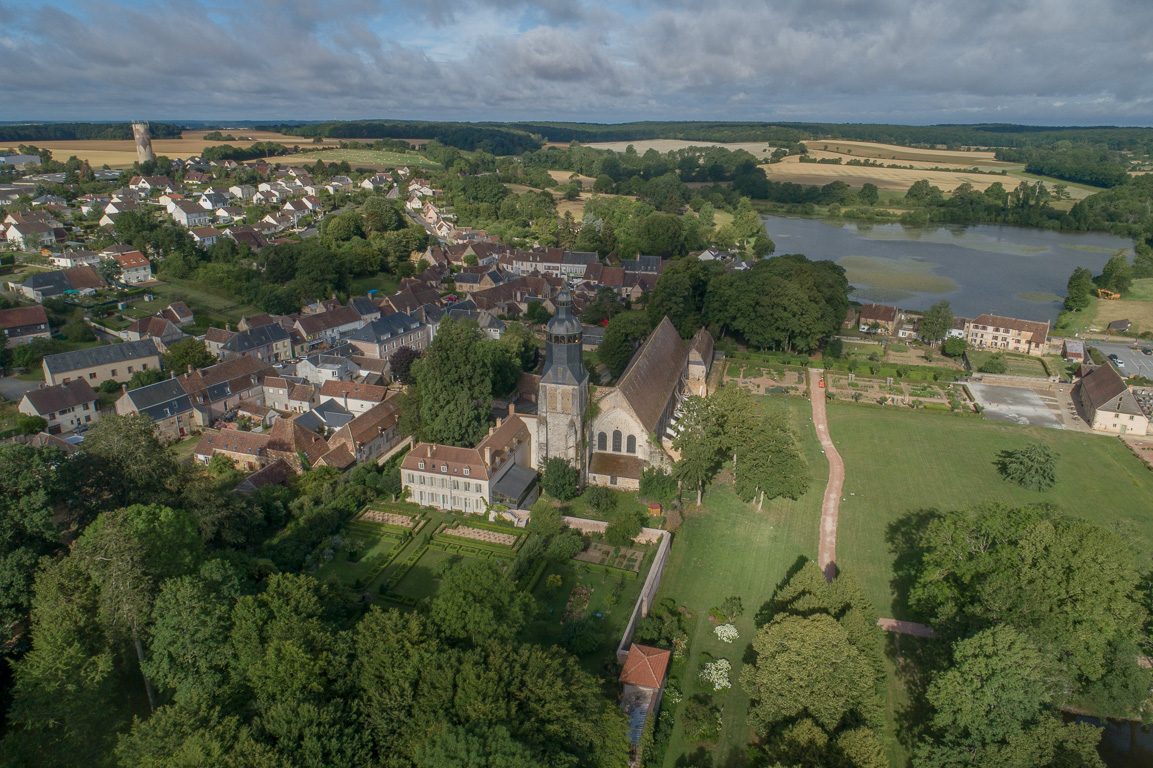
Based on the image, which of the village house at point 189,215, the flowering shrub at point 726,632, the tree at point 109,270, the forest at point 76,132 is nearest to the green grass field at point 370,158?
the forest at point 76,132

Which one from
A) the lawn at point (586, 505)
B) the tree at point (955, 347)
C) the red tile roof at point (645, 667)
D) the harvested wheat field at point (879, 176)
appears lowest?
the lawn at point (586, 505)

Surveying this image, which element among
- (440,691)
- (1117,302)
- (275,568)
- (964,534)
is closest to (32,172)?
(275,568)

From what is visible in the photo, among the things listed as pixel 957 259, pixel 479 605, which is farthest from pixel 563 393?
pixel 957 259

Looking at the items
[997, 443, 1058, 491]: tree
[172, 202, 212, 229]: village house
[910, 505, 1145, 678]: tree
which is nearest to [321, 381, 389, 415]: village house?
[910, 505, 1145, 678]: tree

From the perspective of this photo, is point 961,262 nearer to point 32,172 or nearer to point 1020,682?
point 1020,682

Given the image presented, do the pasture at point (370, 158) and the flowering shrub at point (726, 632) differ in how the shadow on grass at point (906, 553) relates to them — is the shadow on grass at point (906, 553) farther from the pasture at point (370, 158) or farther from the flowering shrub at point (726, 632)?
the pasture at point (370, 158)

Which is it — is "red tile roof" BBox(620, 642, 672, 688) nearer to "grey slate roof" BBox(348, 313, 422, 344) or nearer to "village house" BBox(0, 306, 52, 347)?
"grey slate roof" BBox(348, 313, 422, 344)
